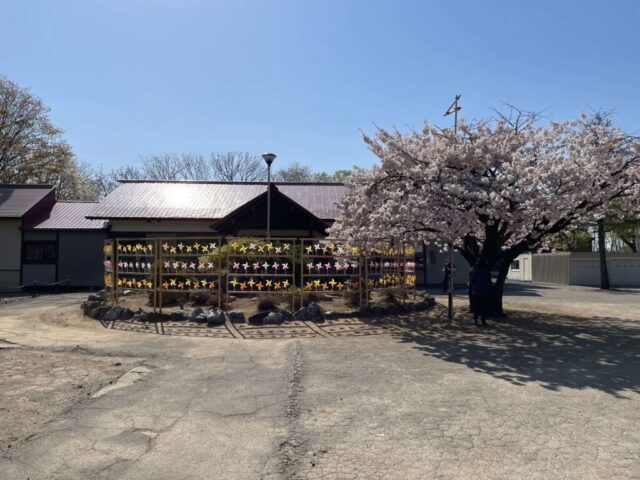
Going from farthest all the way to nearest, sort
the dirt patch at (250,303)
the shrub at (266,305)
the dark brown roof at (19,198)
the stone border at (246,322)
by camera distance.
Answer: the dark brown roof at (19,198) → the dirt patch at (250,303) → the shrub at (266,305) → the stone border at (246,322)

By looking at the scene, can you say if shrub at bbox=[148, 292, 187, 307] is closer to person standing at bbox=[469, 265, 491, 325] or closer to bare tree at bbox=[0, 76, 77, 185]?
person standing at bbox=[469, 265, 491, 325]

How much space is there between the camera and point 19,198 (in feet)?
87.0

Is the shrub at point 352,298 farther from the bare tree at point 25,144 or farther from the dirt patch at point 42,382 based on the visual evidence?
the bare tree at point 25,144

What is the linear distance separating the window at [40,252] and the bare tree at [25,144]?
1416 cm

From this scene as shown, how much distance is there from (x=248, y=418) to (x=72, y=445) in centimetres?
171

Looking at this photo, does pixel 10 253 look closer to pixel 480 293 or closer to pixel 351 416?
pixel 480 293

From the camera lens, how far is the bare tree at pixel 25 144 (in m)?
33.8

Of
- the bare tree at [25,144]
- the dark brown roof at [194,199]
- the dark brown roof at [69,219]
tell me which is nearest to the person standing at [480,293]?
the dark brown roof at [194,199]

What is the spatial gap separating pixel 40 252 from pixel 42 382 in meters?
→ 21.4

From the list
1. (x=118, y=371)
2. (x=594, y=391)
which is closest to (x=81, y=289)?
(x=118, y=371)

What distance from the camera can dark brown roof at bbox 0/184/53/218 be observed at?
24.6 metres

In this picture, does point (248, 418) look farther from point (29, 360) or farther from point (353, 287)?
point (353, 287)

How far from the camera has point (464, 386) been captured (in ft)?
20.8

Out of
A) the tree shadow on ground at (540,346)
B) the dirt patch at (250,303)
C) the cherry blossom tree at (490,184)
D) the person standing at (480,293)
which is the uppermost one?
the cherry blossom tree at (490,184)
